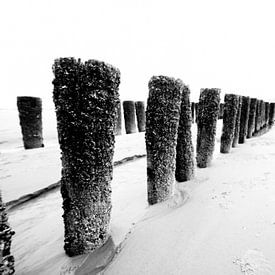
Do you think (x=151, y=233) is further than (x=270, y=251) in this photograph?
Yes

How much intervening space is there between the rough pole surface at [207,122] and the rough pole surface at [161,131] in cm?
155

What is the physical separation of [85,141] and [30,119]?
490cm

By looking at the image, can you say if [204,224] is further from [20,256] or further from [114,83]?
[20,256]

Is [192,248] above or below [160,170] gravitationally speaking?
below

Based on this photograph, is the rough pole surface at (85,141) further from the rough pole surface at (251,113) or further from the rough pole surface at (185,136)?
the rough pole surface at (251,113)

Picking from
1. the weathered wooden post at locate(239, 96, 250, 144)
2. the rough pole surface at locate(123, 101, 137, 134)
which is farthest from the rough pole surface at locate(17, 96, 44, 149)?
the weathered wooden post at locate(239, 96, 250, 144)

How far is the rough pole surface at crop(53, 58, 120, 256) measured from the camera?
1497 millimetres

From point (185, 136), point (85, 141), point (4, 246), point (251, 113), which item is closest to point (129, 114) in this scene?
point (251, 113)

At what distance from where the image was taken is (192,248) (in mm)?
1608

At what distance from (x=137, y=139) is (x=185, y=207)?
510cm

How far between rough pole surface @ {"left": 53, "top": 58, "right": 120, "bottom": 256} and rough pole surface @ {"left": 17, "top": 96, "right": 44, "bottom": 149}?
15.2 feet

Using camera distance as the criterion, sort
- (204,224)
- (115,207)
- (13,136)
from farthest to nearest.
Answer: (13,136) → (115,207) → (204,224)

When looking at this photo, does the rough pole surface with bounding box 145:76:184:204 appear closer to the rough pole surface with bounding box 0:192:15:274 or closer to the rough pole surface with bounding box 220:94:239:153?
the rough pole surface with bounding box 0:192:15:274

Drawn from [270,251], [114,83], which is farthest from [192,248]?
[114,83]
